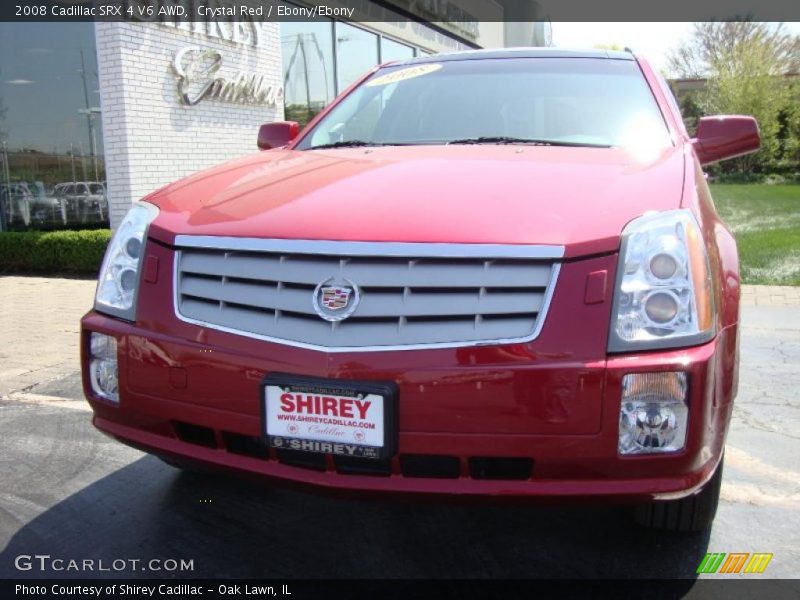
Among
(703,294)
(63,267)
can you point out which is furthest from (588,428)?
(63,267)

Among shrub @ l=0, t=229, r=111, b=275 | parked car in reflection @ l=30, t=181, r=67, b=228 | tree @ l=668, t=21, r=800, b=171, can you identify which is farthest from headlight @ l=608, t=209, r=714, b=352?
tree @ l=668, t=21, r=800, b=171

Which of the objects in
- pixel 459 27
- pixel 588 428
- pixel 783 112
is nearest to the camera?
pixel 588 428

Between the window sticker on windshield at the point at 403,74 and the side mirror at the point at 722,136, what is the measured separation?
1201 mm

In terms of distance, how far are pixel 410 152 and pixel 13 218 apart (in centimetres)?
848

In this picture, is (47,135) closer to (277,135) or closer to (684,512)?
(277,135)

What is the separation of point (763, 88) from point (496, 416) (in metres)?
35.4

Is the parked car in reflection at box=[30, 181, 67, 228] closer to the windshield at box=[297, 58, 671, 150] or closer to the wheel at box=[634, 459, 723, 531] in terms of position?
the windshield at box=[297, 58, 671, 150]

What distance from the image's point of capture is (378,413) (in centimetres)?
183

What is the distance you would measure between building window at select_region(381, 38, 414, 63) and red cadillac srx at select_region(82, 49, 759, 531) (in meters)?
13.1

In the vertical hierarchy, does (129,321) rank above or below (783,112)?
below

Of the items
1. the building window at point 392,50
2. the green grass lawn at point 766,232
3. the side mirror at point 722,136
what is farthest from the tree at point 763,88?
the side mirror at point 722,136

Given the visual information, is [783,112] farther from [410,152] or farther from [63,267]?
[410,152]

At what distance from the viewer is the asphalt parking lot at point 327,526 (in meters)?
2.31

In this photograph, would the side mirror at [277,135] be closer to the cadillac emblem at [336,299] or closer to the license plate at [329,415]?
the cadillac emblem at [336,299]
